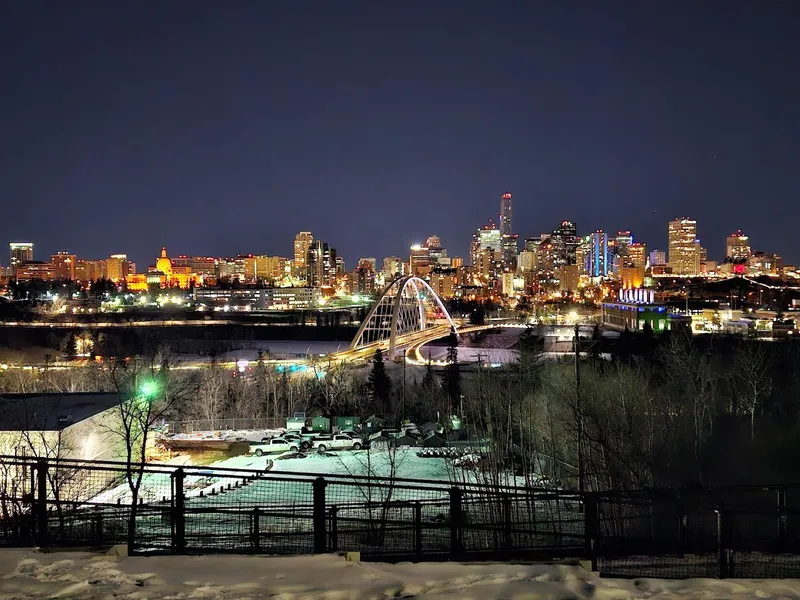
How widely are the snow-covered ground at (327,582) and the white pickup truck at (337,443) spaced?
21.3 metres

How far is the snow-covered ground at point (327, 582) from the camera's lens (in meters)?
4.89

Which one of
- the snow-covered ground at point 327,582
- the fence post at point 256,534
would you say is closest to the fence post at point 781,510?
the snow-covered ground at point 327,582

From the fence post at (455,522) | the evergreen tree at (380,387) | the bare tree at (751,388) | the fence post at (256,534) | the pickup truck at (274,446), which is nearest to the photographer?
the fence post at (455,522)

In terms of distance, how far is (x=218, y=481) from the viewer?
21250 mm

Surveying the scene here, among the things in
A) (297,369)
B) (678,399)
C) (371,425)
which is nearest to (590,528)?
(678,399)

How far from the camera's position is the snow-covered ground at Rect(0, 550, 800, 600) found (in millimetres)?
4887

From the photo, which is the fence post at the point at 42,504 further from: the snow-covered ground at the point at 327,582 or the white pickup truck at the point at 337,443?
the white pickup truck at the point at 337,443

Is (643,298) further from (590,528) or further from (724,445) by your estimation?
(590,528)

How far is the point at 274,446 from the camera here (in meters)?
27.0

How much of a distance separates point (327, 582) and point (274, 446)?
22733 millimetres

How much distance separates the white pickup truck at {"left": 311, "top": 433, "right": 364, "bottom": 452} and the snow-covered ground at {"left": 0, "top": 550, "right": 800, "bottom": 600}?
2134 cm

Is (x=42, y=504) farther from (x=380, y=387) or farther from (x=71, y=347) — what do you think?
(x=71, y=347)

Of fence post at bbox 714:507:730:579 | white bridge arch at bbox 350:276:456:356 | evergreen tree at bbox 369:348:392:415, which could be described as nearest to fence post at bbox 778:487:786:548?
fence post at bbox 714:507:730:579

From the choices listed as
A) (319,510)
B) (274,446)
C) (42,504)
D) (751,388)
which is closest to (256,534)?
(319,510)
